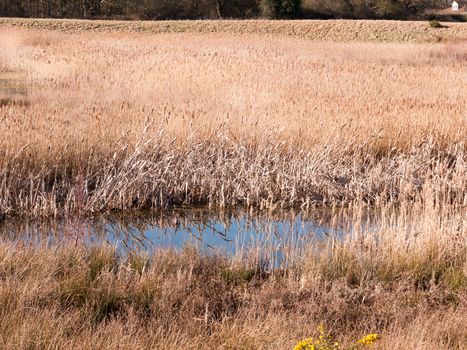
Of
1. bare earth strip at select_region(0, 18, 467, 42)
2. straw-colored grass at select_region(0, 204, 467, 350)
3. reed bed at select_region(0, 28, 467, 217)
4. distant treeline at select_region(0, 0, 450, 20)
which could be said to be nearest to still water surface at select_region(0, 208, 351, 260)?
reed bed at select_region(0, 28, 467, 217)

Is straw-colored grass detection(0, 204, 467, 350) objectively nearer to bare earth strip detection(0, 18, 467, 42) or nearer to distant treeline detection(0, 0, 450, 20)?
bare earth strip detection(0, 18, 467, 42)

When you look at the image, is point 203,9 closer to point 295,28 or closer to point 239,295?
point 295,28

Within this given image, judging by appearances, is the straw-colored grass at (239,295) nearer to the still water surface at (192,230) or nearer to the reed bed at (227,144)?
the still water surface at (192,230)

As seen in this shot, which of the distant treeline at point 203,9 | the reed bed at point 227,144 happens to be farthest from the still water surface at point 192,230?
the distant treeline at point 203,9

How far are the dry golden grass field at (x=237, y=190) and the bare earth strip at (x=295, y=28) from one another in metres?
20.3

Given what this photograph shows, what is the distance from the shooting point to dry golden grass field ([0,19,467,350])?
4211 mm

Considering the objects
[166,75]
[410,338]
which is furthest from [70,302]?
[166,75]

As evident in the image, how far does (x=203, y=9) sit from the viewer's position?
52562 mm

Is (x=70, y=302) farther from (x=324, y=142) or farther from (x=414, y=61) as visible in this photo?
(x=414, y=61)

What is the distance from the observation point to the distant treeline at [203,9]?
48.9m

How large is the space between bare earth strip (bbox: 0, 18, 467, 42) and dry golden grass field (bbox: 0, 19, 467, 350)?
20309mm

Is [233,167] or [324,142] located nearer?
[233,167]

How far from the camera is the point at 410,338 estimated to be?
3.97 meters

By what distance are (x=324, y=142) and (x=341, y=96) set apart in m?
3.83
